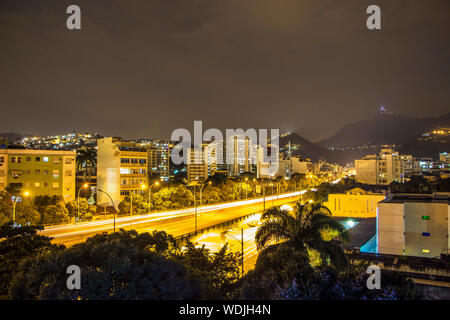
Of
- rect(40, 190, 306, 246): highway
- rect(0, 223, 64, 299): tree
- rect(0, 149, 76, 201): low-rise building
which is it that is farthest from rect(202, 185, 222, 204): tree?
rect(0, 223, 64, 299): tree

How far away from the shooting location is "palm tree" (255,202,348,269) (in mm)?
11680

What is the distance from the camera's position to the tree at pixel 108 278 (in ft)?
22.0

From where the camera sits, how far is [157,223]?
3353cm

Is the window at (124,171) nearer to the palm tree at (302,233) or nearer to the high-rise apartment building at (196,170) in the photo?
the palm tree at (302,233)

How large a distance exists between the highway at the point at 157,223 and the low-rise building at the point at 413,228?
19.1 metres

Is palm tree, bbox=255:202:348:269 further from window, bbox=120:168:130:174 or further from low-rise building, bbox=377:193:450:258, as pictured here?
window, bbox=120:168:130:174

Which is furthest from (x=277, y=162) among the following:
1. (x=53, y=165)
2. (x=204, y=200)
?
(x=53, y=165)

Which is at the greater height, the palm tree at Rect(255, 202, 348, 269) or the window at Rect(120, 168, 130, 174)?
the window at Rect(120, 168, 130, 174)

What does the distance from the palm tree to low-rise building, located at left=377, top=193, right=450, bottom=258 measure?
335 inches

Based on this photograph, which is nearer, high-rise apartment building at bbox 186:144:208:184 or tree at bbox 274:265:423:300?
tree at bbox 274:265:423:300

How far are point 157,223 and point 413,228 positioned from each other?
24.9 metres

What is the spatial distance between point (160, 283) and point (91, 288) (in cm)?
157

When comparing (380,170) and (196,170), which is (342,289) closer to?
(380,170)

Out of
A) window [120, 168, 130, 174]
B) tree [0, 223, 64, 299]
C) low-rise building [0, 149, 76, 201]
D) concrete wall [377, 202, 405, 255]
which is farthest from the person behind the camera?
window [120, 168, 130, 174]
